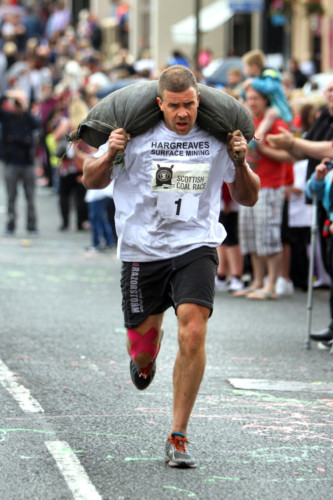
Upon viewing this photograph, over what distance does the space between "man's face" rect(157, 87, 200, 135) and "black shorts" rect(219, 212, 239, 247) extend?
6.75 meters

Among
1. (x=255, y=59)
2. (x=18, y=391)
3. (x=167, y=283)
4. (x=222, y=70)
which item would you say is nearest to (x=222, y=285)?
(x=255, y=59)

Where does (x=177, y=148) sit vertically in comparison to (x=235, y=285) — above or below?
above

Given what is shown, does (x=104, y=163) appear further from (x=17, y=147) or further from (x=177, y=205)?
(x=17, y=147)

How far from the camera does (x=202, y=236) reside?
619cm

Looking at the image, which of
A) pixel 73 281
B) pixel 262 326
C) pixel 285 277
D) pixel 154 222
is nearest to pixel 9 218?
pixel 73 281

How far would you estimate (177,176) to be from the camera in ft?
20.1

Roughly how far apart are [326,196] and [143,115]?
3.63 m

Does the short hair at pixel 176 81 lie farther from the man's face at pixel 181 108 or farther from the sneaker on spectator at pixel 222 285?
the sneaker on spectator at pixel 222 285

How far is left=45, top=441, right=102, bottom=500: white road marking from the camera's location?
17.3 ft

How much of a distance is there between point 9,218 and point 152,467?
41.8 feet

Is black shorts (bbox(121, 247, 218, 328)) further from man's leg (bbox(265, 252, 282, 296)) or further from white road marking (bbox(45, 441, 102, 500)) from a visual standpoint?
man's leg (bbox(265, 252, 282, 296))

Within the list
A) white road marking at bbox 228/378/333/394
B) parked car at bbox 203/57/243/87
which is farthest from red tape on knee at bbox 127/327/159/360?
parked car at bbox 203/57/243/87

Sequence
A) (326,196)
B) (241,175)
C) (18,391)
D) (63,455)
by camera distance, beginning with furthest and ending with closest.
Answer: (326,196) → (18,391) → (241,175) → (63,455)

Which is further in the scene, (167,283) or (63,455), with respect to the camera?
(167,283)
